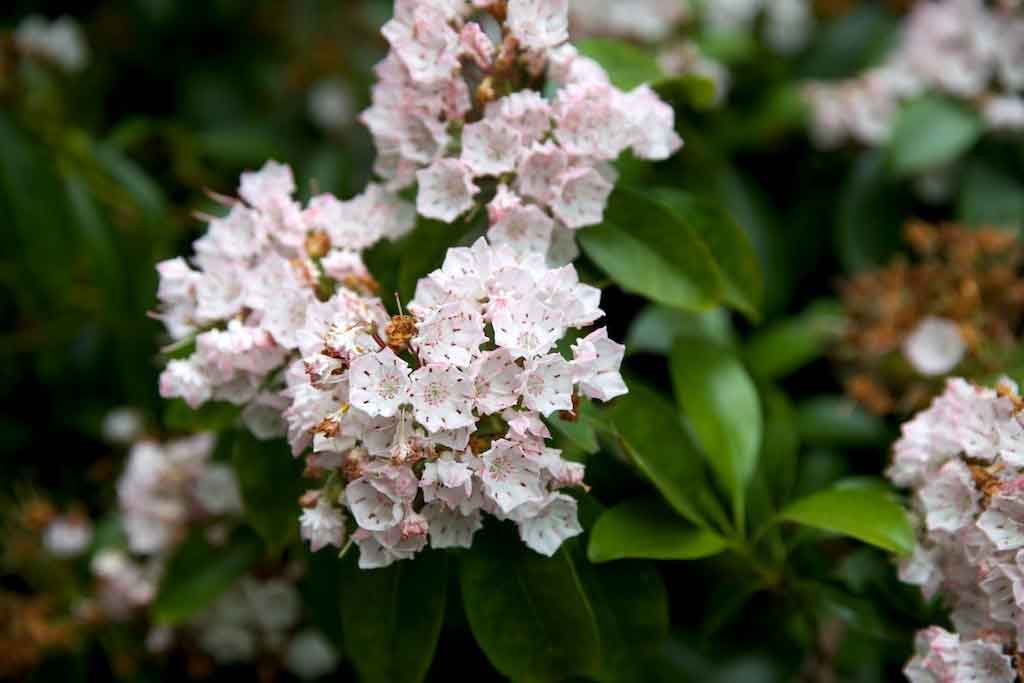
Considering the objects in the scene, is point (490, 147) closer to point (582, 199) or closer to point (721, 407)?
point (582, 199)

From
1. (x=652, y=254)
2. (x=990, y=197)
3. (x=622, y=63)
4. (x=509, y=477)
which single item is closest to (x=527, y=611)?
(x=509, y=477)

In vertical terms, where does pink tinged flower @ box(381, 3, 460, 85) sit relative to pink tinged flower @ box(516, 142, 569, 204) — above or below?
above

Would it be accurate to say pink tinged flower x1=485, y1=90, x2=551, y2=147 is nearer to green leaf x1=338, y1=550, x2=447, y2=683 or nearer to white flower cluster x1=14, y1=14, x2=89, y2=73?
green leaf x1=338, y1=550, x2=447, y2=683

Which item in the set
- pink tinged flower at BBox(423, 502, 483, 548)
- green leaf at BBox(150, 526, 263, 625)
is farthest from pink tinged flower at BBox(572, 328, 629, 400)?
green leaf at BBox(150, 526, 263, 625)

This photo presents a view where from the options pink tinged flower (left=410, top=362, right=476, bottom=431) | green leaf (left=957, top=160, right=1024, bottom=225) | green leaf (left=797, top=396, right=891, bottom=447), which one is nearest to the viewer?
pink tinged flower (left=410, top=362, right=476, bottom=431)

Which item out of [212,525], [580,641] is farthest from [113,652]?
[580,641]

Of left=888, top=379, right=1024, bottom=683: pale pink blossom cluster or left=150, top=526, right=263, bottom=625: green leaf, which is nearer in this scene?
left=888, top=379, right=1024, bottom=683: pale pink blossom cluster
